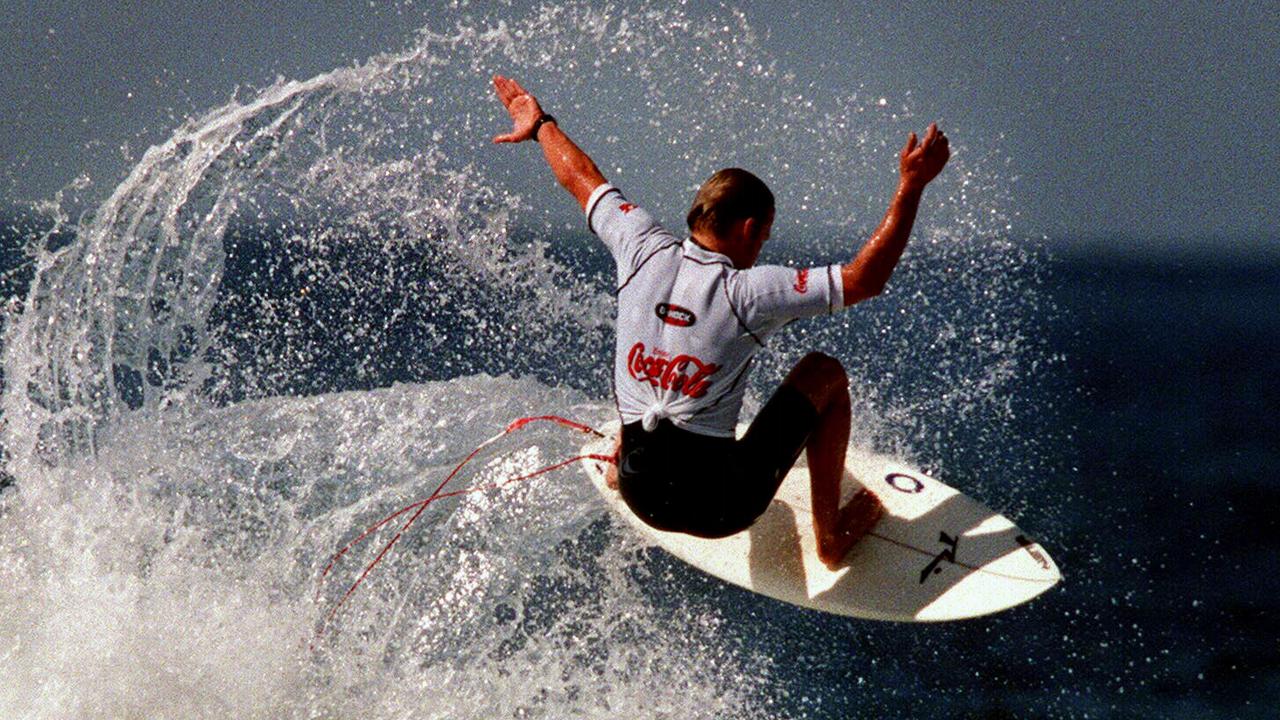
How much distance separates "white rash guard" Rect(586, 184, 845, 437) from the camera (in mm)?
4402

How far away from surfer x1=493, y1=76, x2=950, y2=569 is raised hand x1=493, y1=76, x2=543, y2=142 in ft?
0.03

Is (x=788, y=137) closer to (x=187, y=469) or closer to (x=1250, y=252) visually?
(x=187, y=469)

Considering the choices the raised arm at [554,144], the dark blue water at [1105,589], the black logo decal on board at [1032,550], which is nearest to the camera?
the raised arm at [554,144]

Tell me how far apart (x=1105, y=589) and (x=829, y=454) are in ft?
9.78

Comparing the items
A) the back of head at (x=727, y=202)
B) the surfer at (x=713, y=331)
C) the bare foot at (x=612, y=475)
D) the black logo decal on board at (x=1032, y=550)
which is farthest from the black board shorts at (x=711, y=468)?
the black logo decal on board at (x=1032, y=550)

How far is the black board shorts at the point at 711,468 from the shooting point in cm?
480

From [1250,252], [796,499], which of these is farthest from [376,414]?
[1250,252]

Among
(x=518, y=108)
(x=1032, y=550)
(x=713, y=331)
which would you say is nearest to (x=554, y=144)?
(x=518, y=108)

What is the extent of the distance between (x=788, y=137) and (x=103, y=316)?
4.93 m

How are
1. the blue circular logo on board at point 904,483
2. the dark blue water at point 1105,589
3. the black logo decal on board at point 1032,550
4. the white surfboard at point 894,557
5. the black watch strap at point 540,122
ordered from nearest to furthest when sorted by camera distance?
the black watch strap at point 540,122, the white surfboard at point 894,557, the black logo decal on board at point 1032,550, the dark blue water at point 1105,589, the blue circular logo on board at point 904,483

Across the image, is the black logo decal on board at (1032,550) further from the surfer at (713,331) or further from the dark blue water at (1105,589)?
the surfer at (713,331)

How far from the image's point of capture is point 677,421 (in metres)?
4.76

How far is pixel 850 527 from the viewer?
5.71 metres

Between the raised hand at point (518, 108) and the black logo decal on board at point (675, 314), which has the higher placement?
the raised hand at point (518, 108)
